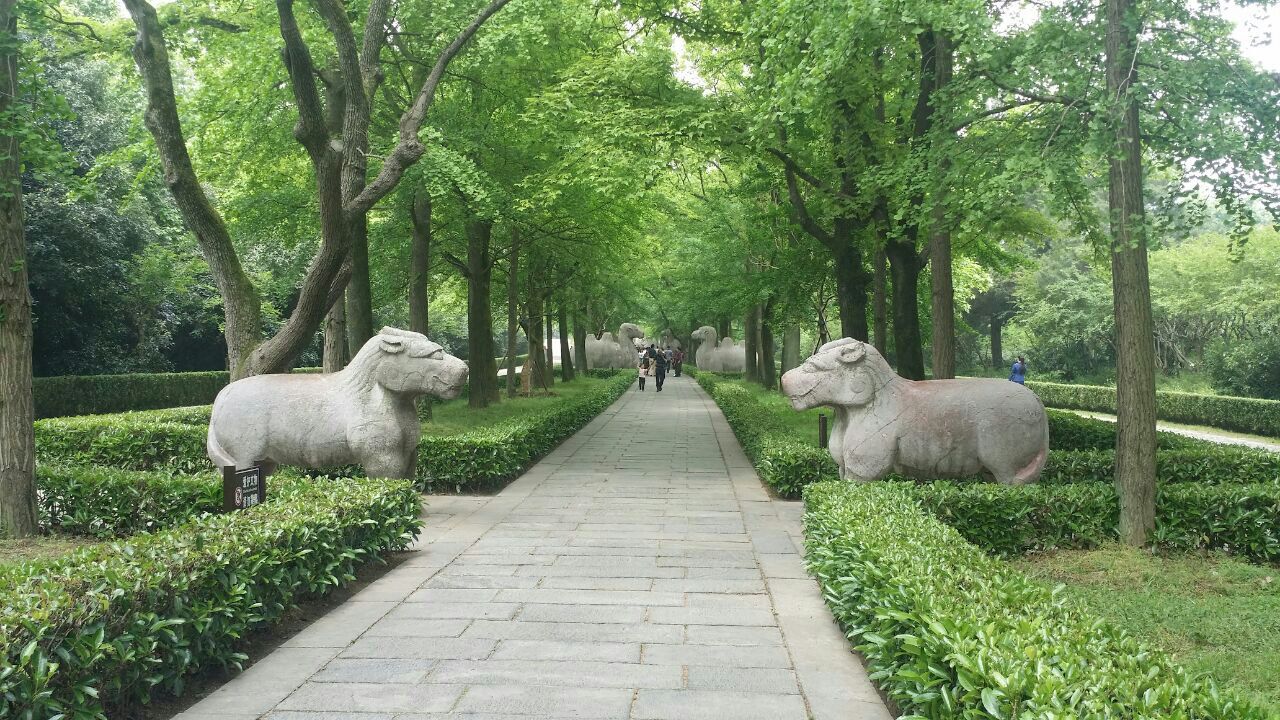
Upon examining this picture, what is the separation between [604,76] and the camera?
15.6 meters

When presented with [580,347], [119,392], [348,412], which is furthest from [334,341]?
[580,347]

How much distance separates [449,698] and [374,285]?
21836 mm

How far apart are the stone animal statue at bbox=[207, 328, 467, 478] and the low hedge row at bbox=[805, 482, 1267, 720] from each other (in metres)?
5.06

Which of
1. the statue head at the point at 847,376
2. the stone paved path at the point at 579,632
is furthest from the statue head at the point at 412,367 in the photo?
the statue head at the point at 847,376

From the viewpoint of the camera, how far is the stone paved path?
460 centimetres

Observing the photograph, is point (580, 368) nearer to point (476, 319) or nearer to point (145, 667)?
point (476, 319)

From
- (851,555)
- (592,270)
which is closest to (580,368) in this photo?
(592,270)

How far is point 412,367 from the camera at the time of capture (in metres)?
9.43

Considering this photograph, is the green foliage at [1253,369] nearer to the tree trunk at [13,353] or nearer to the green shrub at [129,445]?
the green shrub at [129,445]

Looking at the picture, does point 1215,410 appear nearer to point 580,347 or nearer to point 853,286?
point 853,286

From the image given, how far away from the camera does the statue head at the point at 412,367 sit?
941 centimetres

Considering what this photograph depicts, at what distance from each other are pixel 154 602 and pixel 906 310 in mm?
11705

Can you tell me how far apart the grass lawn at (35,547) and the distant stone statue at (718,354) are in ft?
125

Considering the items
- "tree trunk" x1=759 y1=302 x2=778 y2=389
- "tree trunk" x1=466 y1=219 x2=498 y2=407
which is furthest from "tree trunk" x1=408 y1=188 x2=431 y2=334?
"tree trunk" x1=759 y1=302 x2=778 y2=389
